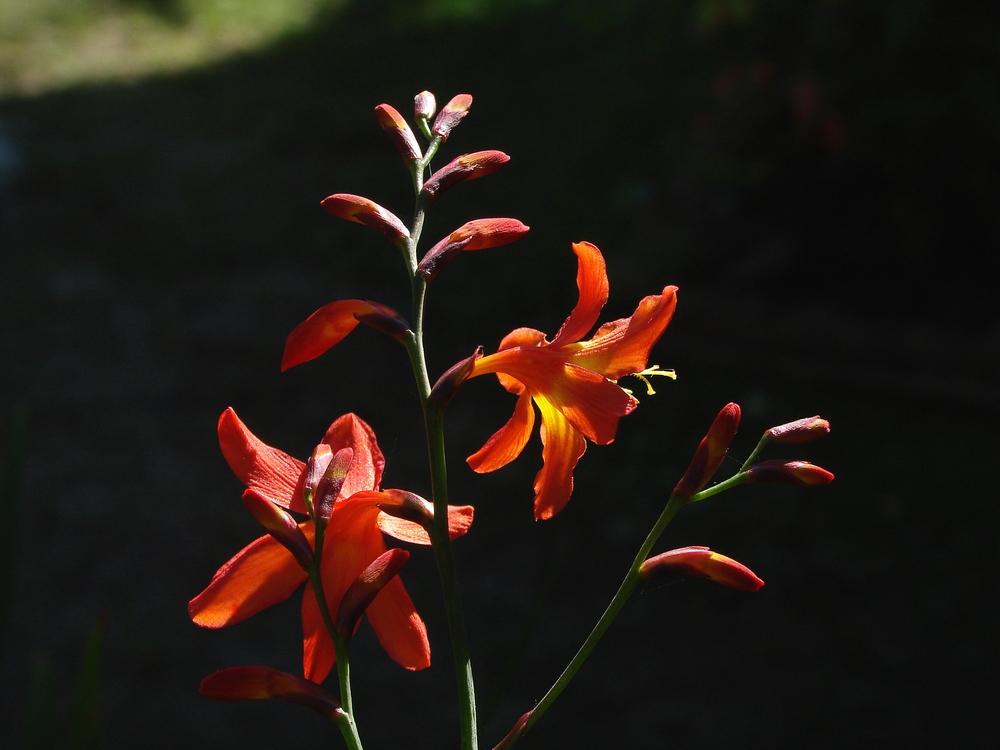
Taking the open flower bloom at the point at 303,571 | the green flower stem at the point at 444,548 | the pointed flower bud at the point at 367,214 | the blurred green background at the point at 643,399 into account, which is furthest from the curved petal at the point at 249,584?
the blurred green background at the point at 643,399

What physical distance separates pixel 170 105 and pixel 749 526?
627 cm

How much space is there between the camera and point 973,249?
393cm

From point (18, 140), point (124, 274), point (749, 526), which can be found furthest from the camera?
point (18, 140)

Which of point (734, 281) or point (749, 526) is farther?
point (734, 281)

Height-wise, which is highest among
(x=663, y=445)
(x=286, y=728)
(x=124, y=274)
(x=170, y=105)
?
(x=170, y=105)

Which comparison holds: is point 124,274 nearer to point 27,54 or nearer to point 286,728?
point 286,728

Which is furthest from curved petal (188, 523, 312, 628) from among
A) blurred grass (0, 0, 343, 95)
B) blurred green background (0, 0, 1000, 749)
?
blurred grass (0, 0, 343, 95)

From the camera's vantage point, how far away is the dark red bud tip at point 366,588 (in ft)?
2.45

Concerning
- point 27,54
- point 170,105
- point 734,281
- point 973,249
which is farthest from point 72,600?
point 27,54

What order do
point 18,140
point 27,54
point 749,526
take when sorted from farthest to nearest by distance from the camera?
point 27,54 → point 18,140 → point 749,526

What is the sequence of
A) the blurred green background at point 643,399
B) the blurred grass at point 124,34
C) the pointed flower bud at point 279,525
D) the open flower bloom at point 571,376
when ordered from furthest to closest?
the blurred grass at point 124,34 < the blurred green background at point 643,399 < the open flower bloom at point 571,376 < the pointed flower bud at point 279,525

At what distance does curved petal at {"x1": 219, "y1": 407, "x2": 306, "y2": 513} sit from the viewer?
0.84m

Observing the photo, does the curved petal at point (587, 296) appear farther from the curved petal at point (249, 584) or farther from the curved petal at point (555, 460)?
the curved petal at point (249, 584)

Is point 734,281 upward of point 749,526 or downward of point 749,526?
upward
